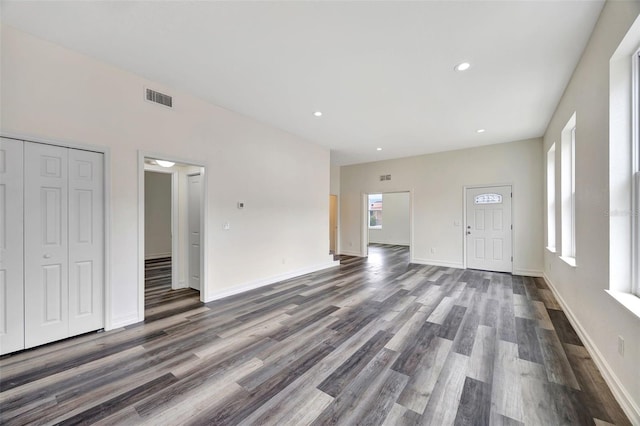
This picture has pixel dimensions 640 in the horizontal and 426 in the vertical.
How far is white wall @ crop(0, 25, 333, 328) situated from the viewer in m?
2.50

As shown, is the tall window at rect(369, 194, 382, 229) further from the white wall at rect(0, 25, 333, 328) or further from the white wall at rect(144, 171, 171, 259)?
the white wall at rect(144, 171, 171, 259)

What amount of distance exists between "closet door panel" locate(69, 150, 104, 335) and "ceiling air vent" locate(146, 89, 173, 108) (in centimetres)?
95

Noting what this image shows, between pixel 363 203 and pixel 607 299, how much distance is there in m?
6.23

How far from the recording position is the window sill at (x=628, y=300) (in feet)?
5.45

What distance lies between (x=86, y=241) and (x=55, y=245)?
0.79ft

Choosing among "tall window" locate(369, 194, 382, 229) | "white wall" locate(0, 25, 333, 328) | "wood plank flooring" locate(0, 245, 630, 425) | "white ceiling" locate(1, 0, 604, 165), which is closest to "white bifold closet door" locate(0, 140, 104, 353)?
"white wall" locate(0, 25, 333, 328)

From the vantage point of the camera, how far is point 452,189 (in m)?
6.45

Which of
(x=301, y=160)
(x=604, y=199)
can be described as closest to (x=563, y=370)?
(x=604, y=199)

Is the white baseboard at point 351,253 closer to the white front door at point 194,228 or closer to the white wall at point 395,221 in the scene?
the white wall at point 395,221

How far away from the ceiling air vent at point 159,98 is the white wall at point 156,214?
4.92m

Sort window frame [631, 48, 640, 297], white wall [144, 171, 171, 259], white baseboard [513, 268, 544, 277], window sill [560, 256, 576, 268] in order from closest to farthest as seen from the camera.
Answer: window frame [631, 48, 640, 297] < window sill [560, 256, 576, 268] < white baseboard [513, 268, 544, 277] < white wall [144, 171, 171, 259]

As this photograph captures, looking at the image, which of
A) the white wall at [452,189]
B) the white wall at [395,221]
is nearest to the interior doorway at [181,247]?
the white wall at [452,189]

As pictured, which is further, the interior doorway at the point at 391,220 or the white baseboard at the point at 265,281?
the interior doorway at the point at 391,220

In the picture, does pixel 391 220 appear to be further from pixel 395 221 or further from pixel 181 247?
pixel 181 247
